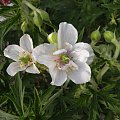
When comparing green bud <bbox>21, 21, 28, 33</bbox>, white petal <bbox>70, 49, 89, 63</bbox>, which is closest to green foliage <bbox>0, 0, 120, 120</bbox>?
green bud <bbox>21, 21, 28, 33</bbox>

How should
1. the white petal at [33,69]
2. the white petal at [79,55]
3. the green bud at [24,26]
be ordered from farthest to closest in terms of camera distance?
1. the green bud at [24,26]
2. the white petal at [33,69]
3. the white petal at [79,55]

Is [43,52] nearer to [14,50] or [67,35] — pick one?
[67,35]

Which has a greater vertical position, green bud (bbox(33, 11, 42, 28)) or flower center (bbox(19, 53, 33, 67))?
green bud (bbox(33, 11, 42, 28))

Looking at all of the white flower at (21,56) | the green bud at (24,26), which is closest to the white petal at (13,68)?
the white flower at (21,56)

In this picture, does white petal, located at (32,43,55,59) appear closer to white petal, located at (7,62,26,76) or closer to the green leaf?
white petal, located at (7,62,26,76)

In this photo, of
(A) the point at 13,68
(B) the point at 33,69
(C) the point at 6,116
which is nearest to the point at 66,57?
(B) the point at 33,69

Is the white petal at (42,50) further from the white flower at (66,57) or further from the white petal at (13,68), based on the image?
the white petal at (13,68)
